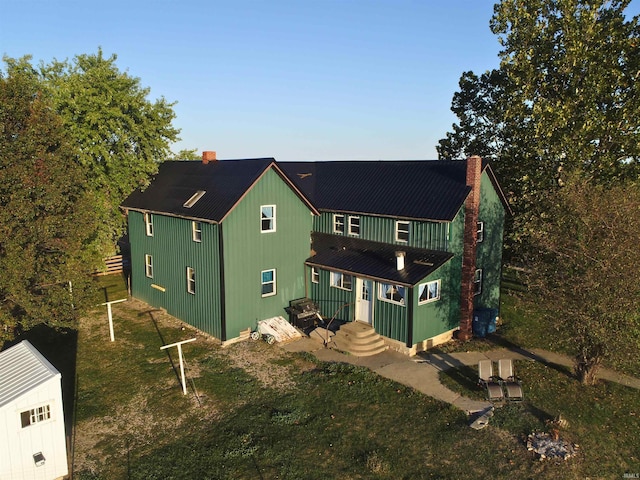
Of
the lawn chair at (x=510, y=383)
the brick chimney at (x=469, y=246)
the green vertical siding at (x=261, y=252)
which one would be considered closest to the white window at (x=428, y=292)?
the brick chimney at (x=469, y=246)

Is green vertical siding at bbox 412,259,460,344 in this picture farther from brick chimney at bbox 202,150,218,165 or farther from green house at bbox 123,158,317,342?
brick chimney at bbox 202,150,218,165

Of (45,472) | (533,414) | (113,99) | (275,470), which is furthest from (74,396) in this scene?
(113,99)

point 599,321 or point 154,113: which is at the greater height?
point 154,113

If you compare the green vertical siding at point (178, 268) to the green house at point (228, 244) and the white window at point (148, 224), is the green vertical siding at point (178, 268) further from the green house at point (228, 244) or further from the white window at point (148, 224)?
the white window at point (148, 224)

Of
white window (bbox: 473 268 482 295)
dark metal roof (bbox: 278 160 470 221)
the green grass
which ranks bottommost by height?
the green grass

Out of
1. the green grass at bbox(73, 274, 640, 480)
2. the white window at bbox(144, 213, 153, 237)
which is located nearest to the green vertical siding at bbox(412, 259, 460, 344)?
the green grass at bbox(73, 274, 640, 480)

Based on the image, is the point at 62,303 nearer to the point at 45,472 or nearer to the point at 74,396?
the point at 74,396
